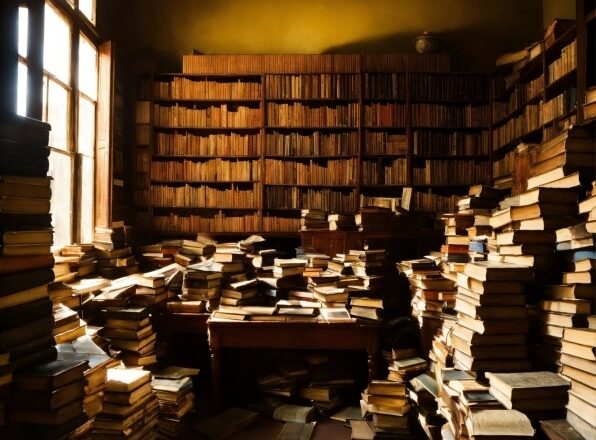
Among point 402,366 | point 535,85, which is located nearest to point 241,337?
point 402,366

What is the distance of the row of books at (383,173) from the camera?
521 centimetres

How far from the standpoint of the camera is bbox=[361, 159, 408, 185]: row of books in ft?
17.1

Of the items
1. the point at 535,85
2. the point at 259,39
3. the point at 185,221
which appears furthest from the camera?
the point at 259,39

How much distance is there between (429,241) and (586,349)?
282 cm

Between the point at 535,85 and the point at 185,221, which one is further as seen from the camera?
the point at 185,221

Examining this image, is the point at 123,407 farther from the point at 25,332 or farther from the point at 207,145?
the point at 207,145

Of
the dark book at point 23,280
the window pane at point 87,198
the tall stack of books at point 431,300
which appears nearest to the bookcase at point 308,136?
the window pane at point 87,198

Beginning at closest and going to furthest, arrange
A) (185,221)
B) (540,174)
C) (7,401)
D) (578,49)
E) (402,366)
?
1. (7,401)
2. (540,174)
3. (402,366)
4. (578,49)
5. (185,221)

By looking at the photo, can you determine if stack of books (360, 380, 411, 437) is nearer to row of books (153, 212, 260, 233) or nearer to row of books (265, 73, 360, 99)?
row of books (153, 212, 260, 233)

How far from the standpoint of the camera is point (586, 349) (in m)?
1.70

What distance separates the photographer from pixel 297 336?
307 centimetres

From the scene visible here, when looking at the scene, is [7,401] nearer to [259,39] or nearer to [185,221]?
[185,221]

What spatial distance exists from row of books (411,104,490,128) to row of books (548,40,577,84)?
41.9 inches

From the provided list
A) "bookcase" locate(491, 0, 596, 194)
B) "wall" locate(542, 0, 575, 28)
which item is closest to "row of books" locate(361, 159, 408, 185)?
"bookcase" locate(491, 0, 596, 194)
